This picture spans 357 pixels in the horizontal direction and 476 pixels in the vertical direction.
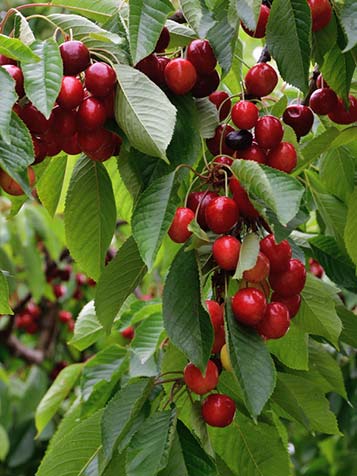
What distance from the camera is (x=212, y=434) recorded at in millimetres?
1175

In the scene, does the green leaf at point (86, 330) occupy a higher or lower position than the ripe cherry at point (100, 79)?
lower

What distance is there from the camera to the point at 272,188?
2.92 ft

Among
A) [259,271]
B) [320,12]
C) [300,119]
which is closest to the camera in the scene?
[259,271]

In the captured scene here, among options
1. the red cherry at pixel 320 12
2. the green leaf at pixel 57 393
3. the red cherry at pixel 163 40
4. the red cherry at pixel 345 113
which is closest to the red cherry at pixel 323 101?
the red cherry at pixel 345 113

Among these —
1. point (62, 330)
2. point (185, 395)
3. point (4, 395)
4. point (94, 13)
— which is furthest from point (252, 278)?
point (62, 330)

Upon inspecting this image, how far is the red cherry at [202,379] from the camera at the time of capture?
0.98 m

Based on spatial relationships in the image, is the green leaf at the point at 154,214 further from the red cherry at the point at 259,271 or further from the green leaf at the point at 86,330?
the green leaf at the point at 86,330

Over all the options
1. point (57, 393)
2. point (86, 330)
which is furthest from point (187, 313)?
point (57, 393)

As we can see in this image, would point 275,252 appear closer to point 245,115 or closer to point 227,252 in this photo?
point 227,252

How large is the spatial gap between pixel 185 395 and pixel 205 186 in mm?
314

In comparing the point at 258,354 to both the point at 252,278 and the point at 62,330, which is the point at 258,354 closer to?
the point at 252,278

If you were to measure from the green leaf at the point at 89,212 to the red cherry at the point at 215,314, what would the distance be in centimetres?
27

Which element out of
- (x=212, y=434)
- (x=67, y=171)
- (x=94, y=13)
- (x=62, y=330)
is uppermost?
(x=94, y=13)

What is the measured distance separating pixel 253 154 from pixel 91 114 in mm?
216
